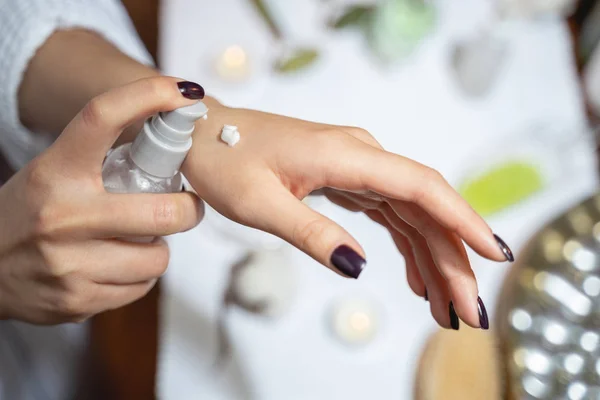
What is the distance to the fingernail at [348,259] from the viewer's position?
34cm

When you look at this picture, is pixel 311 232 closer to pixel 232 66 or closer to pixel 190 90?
pixel 190 90

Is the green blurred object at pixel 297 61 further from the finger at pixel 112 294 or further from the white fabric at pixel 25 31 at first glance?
the finger at pixel 112 294

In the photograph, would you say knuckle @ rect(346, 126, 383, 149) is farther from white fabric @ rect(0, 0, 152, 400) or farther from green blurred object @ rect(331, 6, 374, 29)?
green blurred object @ rect(331, 6, 374, 29)

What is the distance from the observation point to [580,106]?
2.38 feet

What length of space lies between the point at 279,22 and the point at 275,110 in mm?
128

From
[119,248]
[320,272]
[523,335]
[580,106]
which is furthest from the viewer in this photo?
[580,106]

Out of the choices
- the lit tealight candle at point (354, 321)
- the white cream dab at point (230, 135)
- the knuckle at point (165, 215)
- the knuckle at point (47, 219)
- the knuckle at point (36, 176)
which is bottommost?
the lit tealight candle at point (354, 321)

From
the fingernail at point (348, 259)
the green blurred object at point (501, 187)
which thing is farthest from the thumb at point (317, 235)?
the green blurred object at point (501, 187)

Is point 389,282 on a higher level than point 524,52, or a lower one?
lower

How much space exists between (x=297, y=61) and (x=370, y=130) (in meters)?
0.12

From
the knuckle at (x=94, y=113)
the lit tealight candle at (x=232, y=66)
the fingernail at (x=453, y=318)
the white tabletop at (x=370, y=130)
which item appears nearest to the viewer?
the knuckle at (x=94, y=113)

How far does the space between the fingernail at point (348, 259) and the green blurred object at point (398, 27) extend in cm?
43

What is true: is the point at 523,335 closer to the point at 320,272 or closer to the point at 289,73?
the point at 320,272

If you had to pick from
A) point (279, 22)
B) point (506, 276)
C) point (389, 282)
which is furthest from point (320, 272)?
point (279, 22)
